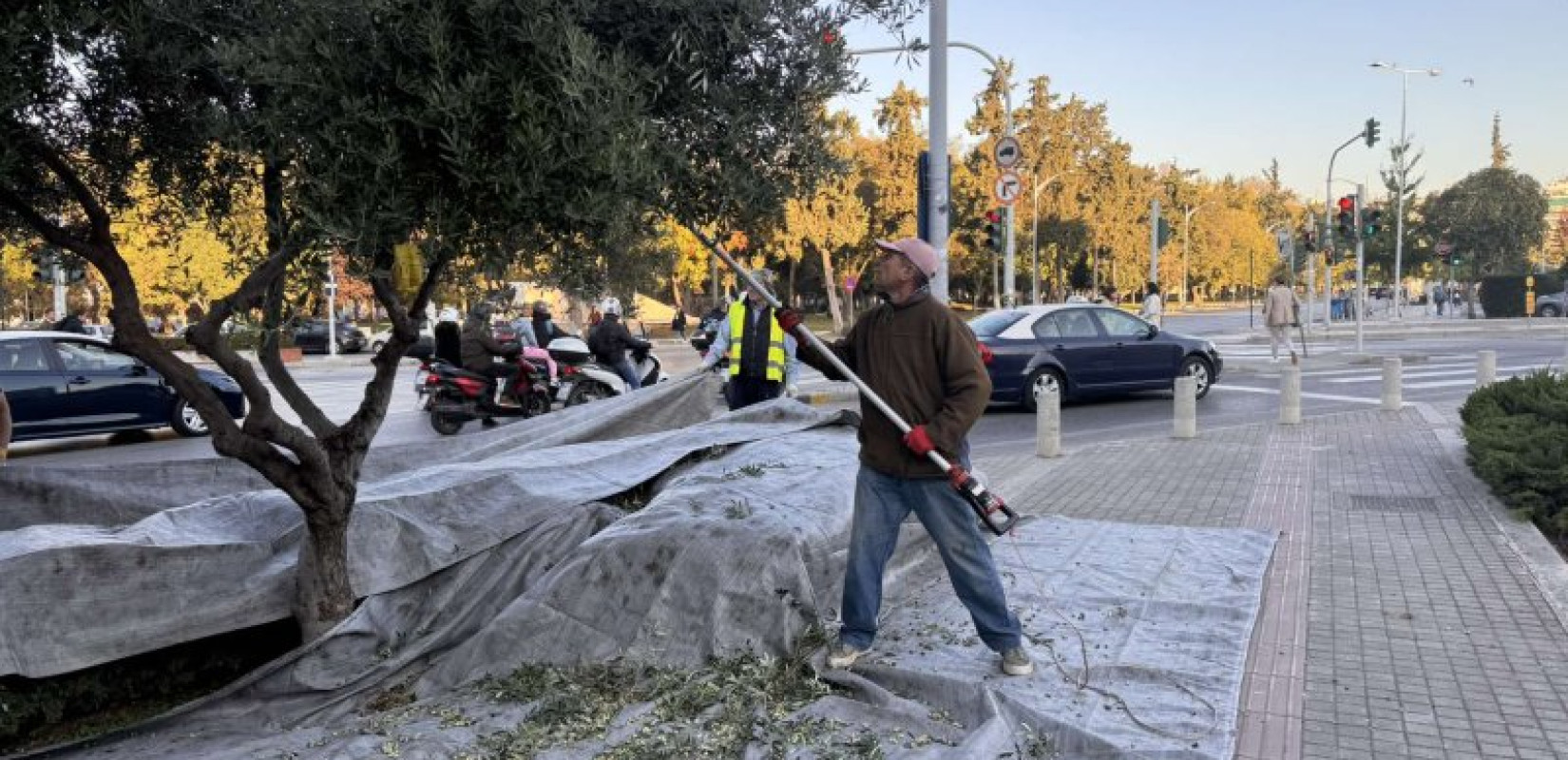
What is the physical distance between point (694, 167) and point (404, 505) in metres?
2.29

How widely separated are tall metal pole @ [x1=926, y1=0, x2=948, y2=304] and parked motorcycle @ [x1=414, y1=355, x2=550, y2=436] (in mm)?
5422

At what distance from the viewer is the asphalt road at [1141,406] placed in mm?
12461

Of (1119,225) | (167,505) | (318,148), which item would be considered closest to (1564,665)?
(318,148)

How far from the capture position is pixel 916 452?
4.29 meters

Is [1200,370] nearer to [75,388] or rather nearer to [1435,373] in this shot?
[1435,373]

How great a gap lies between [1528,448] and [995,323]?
7604 millimetres

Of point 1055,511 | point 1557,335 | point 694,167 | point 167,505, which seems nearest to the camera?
point 694,167

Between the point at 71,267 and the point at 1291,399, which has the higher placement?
the point at 71,267

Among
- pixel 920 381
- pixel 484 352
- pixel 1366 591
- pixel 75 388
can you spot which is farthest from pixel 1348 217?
pixel 75 388

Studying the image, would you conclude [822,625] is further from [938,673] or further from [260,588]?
[260,588]

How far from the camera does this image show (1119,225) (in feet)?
188

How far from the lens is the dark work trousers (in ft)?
29.8

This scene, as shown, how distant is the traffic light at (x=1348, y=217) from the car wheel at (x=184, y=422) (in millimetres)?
22757

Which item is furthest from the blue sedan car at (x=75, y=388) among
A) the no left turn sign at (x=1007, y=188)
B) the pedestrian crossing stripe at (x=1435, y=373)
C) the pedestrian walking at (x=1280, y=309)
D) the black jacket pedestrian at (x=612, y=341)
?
the pedestrian walking at (x=1280, y=309)
